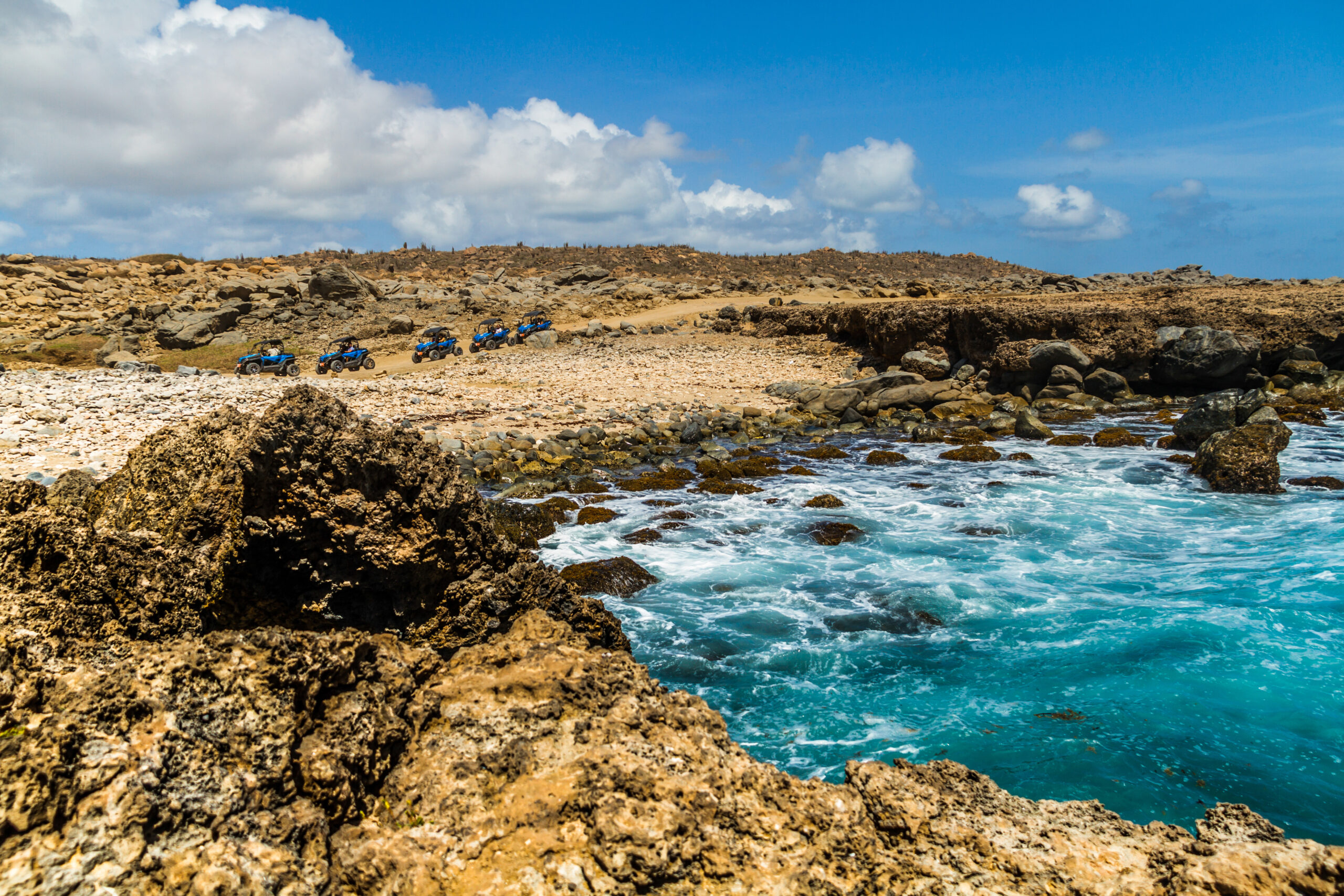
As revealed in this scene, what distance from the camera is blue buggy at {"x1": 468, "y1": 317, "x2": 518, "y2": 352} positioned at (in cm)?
2736

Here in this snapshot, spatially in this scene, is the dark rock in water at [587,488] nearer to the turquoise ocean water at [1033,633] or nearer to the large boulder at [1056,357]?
the turquoise ocean water at [1033,633]

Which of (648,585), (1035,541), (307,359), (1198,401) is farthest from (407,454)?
(307,359)

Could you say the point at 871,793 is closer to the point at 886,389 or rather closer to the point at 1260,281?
the point at 886,389

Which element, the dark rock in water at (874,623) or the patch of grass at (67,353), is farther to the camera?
the patch of grass at (67,353)

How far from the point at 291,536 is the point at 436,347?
23437 millimetres

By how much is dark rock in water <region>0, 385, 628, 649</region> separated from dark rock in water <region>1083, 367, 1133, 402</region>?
2141 cm

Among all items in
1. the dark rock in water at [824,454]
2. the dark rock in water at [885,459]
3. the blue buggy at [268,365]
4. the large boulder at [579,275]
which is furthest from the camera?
the large boulder at [579,275]

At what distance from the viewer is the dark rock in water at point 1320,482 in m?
12.6

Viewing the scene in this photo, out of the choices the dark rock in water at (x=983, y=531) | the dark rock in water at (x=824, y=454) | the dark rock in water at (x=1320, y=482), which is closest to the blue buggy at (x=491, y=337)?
the dark rock in water at (x=824, y=454)

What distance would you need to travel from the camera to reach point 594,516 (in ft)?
38.4

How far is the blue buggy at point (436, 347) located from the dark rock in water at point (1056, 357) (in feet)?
62.7

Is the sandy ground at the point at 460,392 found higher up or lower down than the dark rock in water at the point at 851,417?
higher up

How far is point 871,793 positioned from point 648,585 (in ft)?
20.0

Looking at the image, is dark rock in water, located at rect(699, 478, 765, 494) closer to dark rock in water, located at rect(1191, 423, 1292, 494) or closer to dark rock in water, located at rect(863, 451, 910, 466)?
dark rock in water, located at rect(863, 451, 910, 466)
